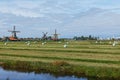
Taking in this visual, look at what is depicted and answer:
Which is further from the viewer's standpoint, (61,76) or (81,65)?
(81,65)

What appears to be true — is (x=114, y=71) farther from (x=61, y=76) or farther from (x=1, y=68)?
(x=1, y=68)

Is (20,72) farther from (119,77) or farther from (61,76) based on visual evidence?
(119,77)

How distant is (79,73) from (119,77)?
5376 mm

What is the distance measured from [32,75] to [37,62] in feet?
19.5

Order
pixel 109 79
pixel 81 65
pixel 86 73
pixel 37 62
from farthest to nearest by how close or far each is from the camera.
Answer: pixel 37 62, pixel 81 65, pixel 86 73, pixel 109 79

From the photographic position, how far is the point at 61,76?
37.4 metres

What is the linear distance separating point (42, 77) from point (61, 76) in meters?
2.02

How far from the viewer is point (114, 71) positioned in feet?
114

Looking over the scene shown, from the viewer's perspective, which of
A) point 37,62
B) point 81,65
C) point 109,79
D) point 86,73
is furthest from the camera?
point 37,62

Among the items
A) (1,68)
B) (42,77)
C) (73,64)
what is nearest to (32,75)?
(42,77)

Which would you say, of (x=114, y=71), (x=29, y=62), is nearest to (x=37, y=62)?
(x=29, y=62)

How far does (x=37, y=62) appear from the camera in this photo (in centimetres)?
4469

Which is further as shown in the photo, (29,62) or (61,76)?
(29,62)

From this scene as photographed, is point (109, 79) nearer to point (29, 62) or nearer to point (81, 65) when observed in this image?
point (81, 65)
